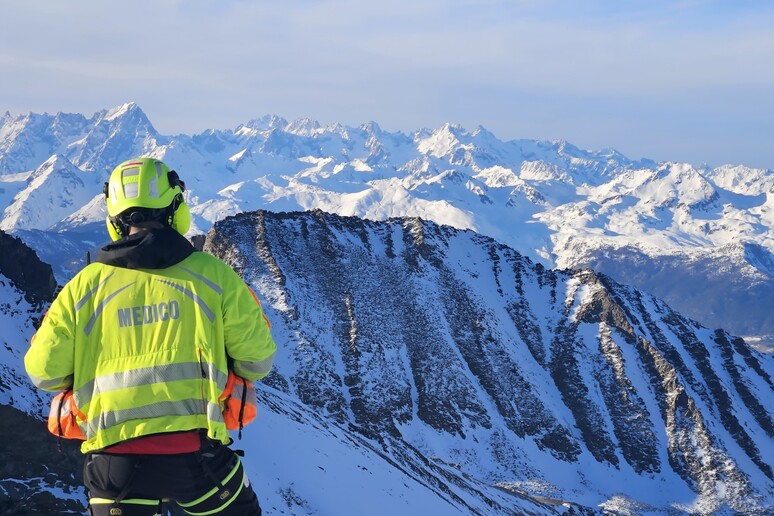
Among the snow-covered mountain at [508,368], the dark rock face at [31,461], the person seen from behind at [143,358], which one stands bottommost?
the snow-covered mountain at [508,368]

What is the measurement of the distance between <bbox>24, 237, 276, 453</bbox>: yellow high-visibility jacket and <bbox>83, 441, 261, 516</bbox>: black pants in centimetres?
27

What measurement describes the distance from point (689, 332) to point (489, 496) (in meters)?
98.7

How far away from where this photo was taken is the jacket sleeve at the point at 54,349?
712cm

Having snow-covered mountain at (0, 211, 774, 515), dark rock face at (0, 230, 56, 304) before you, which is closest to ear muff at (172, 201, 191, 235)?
dark rock face at (0, 230, 56, 304)

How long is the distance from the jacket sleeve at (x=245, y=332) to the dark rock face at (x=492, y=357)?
3695 inches

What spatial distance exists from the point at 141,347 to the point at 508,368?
12363 cm

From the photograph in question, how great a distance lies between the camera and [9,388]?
2458 centimetres

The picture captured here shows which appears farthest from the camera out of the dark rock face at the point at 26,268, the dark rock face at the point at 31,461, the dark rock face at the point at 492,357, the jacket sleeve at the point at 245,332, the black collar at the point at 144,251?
the dark rock face at the point at 492,357

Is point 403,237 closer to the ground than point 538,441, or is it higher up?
higher up

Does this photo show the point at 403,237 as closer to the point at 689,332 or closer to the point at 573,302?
the point at 573,302

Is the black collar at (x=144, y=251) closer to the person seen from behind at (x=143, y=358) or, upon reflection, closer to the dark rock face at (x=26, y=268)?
the person seen from behind at (x=143, y=358)

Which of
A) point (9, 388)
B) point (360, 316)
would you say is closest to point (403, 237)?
point (360, 316)

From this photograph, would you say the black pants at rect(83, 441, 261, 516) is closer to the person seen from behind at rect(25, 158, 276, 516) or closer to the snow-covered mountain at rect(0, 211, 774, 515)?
the person seen from behind at rect(25, 158, 276, 516)

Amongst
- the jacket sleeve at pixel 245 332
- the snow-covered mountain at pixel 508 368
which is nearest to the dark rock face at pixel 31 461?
the jacket sleeve at pixel 245 332
